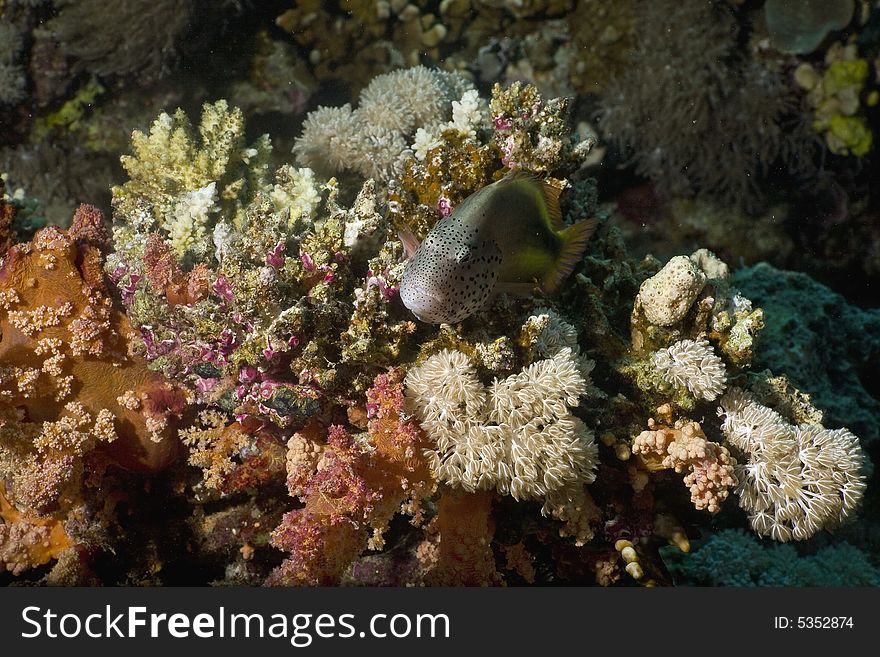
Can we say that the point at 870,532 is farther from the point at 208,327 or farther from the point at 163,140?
the point at 163,140

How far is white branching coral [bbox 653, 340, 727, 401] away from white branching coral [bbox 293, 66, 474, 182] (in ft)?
5.84

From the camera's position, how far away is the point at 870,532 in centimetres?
425

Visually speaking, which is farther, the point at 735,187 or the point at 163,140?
the point at 735,187

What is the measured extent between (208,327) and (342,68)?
405 centimetres

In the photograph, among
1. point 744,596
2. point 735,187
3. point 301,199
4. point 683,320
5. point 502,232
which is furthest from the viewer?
point 735,187

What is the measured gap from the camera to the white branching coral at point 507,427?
96.8 inches

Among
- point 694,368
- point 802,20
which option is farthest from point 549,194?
point 802,20

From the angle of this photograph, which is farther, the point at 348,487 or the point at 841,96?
the point at 841,96

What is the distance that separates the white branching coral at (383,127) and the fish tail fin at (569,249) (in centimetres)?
120

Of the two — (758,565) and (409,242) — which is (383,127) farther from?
(758,565)

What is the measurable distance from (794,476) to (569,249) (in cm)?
150

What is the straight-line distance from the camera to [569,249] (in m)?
2.69

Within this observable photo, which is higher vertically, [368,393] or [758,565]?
[368,393]

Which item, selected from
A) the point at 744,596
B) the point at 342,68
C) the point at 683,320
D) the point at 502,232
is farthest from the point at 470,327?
the point at 342,68
